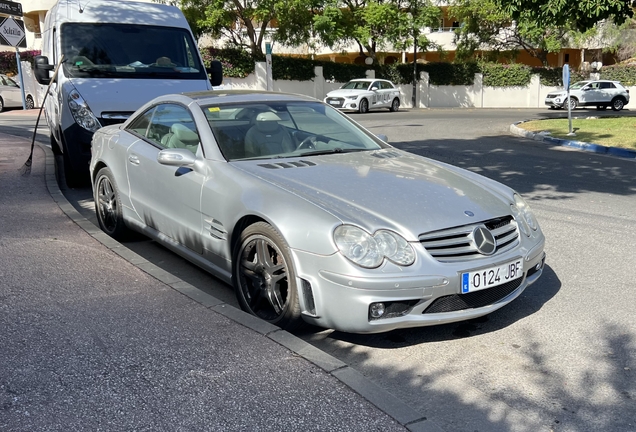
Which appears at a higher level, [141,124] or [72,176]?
[141,124]

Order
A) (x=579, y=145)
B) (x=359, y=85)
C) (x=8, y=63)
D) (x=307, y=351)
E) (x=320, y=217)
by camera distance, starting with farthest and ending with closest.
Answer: (x=8, y=63), (x=359, y=85), (x=579, y=145), (x=320, y=217), (x=307, y=351)

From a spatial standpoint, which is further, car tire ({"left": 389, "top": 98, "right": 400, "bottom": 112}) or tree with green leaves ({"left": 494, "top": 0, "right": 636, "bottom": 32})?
car tire ({"left": 389, "top": 98, "right": 400, "bottom": 112})

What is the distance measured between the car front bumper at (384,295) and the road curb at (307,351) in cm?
24

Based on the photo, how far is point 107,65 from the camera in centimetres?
944

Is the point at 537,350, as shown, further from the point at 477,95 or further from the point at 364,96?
the point at 477,95

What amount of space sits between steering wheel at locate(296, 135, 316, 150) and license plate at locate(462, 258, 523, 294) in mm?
1928

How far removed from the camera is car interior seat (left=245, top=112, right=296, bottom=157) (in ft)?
17.1

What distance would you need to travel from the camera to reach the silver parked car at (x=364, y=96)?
30469 millimetres

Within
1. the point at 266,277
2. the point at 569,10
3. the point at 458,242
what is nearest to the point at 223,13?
the point at 569,10

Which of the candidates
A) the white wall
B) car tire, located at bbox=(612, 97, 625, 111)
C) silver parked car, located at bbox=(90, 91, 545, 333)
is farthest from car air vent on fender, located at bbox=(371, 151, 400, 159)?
the white wall

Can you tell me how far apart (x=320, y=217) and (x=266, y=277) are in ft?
2.08

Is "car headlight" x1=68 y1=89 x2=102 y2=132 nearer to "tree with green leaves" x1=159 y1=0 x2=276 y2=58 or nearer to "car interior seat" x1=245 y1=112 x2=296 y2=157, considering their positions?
"car interior seat" x1=245 y1=112 x2=296 y2=157

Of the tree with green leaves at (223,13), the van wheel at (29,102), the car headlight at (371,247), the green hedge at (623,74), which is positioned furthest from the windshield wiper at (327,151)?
the green hedge at (623,74)

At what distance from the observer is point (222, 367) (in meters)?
3.67
